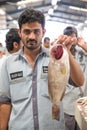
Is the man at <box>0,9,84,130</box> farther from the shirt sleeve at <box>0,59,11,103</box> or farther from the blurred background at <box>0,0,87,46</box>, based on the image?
the blurred background at <box>0,0,87,46</box>

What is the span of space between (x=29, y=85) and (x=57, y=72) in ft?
1.98

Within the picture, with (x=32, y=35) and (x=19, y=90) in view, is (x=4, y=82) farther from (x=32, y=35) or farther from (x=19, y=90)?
(x=32, y=35)

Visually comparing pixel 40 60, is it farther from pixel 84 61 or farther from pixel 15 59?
pixel 84 61

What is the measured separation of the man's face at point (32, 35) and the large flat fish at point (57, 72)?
435 millimetres

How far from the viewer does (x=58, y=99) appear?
1835 millimetres

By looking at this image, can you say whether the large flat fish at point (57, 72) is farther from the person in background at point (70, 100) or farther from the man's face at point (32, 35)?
the person in background at point (70, 100)

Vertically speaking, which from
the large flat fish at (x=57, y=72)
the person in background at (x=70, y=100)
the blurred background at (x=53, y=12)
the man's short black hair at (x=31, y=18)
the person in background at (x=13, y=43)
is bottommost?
the person in background at (x=70, y=100)

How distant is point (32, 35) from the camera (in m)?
2.22

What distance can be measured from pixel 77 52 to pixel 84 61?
5.7 inches

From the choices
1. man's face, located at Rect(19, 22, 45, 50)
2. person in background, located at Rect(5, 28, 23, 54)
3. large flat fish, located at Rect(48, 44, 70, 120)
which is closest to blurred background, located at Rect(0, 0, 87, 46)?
person in background, located at Rect(5, 28, 23, 54)

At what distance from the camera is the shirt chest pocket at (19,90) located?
237 cm

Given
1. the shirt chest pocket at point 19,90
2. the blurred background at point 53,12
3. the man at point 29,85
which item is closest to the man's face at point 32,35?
the man at point 29,85

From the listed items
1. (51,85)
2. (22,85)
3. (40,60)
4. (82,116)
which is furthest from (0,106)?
(82,116)

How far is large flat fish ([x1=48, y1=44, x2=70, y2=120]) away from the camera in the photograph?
1.75m
